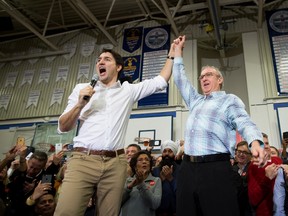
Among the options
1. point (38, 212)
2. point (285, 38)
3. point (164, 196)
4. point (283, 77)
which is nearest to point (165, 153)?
point (164, 196)

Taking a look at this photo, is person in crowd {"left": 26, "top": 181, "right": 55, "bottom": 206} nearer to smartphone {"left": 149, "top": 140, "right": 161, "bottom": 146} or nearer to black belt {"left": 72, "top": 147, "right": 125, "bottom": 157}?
black belt {"left": 72, "top": 147, "right": 125, "bottom": 157}

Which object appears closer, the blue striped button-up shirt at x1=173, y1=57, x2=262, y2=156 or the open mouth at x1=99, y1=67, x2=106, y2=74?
the blue striped button-up shirt at x1=173, y1=57, x2=262, y2=156

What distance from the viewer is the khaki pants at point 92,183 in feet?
4.87

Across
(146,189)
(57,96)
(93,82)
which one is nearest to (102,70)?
(93,82)

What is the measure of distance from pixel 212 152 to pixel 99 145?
0.68 metres

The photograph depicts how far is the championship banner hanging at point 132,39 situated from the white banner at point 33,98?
8.89 feet

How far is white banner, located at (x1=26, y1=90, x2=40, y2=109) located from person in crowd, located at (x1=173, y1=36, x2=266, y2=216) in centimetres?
658

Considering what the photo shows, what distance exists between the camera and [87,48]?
7883 mm

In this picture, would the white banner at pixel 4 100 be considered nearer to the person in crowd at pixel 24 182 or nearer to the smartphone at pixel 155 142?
the smartphone at pixel 155 142

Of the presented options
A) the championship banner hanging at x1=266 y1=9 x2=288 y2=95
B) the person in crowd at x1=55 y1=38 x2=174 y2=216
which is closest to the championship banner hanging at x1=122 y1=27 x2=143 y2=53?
the championship banner hanging at x1=266 y1=9 x2=288 y2=95

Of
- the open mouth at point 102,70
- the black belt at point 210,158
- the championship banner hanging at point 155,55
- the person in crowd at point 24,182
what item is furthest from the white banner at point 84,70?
the black belt at point 210,158

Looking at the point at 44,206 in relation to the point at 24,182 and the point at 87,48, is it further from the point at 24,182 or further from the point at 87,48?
the point at 87,48

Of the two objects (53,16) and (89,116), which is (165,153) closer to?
(89,116)

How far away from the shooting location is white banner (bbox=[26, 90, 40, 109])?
7.69m
